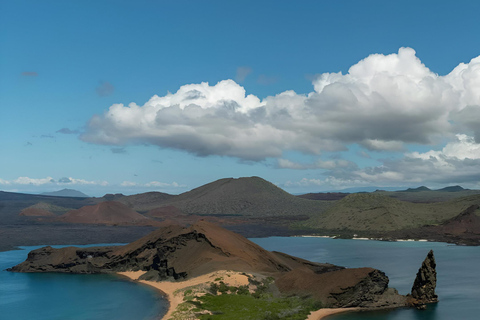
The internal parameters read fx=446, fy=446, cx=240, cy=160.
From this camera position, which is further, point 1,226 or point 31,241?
point 1,226

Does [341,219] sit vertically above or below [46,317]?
above

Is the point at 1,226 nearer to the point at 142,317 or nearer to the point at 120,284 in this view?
the point at 120,284

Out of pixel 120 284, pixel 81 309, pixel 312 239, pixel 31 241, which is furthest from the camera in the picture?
pixel 312 239

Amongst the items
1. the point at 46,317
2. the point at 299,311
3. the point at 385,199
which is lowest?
the point at 46,317

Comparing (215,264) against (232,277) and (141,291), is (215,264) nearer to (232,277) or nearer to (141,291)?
(232,277)

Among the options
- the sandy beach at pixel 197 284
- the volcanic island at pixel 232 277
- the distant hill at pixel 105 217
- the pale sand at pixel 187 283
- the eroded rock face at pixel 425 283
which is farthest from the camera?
the distant hill at pixel 105 217

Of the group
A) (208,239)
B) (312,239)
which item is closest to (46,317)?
(208,239)

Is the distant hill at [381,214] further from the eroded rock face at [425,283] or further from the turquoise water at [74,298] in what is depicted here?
the turquoise water at [74,298]

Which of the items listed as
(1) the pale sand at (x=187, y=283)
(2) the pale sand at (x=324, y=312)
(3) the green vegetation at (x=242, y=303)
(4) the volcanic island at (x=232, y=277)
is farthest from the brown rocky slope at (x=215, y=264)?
(3) the green vegetation at (x=242, y=303)
